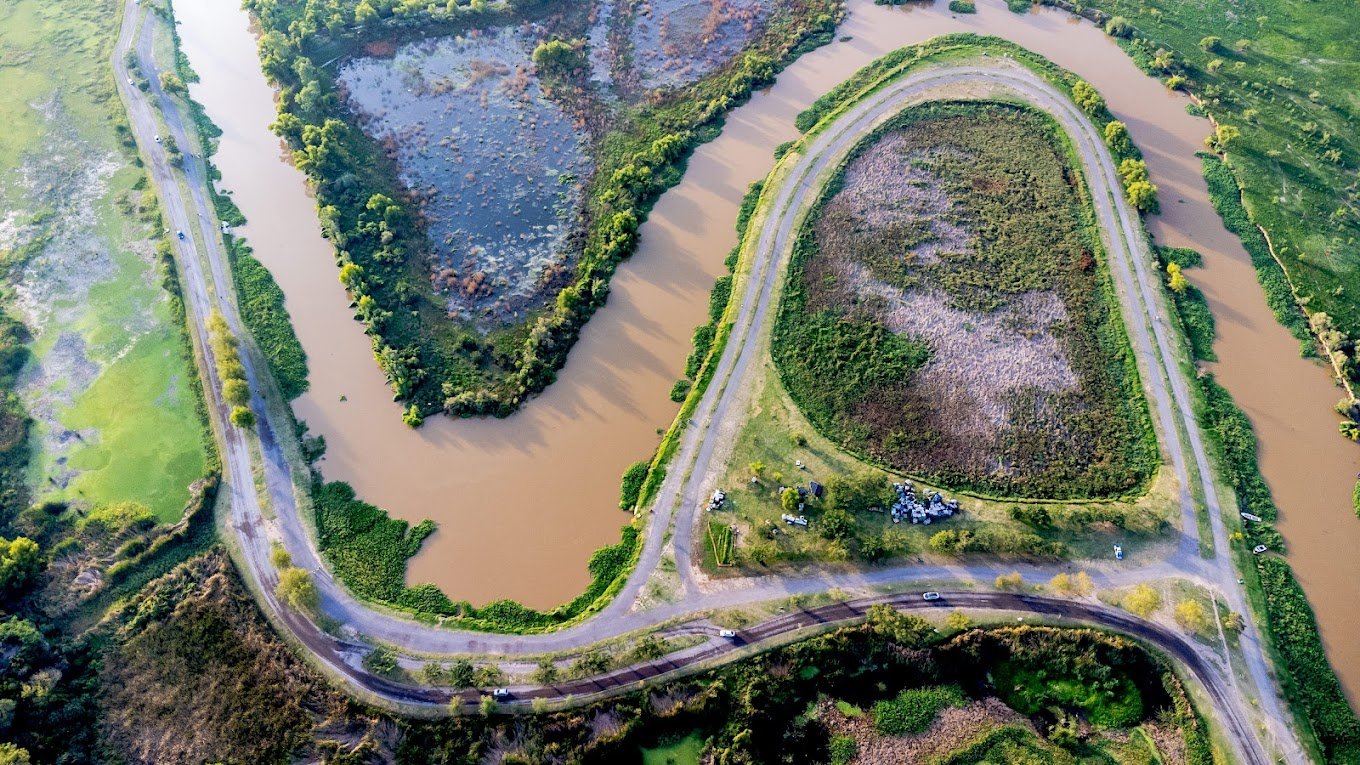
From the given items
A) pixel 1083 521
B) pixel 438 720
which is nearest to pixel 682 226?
pixel 1083 521

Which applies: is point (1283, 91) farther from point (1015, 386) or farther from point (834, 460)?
point (834, 460)

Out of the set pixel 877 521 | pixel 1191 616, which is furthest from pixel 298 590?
pixel 1191 616

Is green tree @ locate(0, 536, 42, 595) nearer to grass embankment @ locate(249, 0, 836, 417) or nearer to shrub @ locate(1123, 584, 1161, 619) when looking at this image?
grass embankment @ locate(249, 0, 836, 417)

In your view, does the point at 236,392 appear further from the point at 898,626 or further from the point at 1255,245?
the point at 1255,245

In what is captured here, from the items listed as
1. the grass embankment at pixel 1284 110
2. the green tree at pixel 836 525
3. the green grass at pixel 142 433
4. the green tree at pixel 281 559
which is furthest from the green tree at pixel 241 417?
the grass embankment at pixel 1284 110

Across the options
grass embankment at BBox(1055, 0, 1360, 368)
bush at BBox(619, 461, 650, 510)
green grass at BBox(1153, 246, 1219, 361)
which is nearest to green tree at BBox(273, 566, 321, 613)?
bush at BBox(619, 461, 650, 510)
